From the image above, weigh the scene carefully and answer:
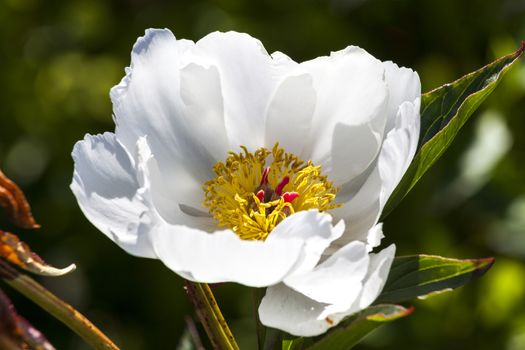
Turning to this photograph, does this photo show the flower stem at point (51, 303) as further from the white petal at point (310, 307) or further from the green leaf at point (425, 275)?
the green leaf at point (425, 275)

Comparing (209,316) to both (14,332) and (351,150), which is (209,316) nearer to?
(14,332)

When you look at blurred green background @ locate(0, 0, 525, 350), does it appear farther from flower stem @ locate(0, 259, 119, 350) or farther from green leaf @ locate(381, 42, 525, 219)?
flower stem @ locate(0, 259, 119, 350)

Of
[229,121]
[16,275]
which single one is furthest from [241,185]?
[16,275]

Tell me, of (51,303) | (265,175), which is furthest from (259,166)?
(51,303)

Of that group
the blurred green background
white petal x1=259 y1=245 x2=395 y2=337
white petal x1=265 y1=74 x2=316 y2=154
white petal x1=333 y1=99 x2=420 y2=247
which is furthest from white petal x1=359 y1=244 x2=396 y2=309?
the blurred green background

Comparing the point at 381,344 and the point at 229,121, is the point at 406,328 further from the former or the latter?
the point at 229,121

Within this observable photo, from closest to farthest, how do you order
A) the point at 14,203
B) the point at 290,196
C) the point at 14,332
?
the point at 14,332, the point at 14,203, the point at 290,196

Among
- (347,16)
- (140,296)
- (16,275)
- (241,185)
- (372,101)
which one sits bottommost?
(140,296)
